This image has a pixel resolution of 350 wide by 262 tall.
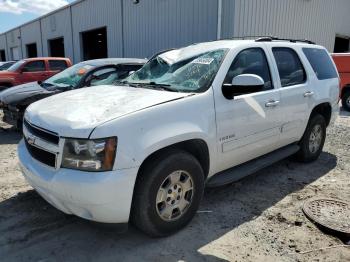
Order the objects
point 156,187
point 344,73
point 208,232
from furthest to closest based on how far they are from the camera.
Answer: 1. point 344,73
2. point 208,232
3. point 156,187

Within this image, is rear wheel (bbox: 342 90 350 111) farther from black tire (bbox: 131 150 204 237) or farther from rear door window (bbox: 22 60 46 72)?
rear door window (bbox: 22 60 46 72)

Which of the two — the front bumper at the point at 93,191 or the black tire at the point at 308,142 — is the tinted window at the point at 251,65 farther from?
the front bumper at the point at 93,191

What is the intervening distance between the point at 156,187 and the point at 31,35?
29992 mm

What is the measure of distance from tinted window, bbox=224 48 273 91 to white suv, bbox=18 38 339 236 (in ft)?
0.04

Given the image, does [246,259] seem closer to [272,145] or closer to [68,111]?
[272,145]

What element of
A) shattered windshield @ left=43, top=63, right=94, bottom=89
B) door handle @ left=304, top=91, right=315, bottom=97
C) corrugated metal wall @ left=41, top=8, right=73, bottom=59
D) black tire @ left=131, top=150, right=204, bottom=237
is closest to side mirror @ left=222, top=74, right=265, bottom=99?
black tire @ left=131, top=150, right=204, bottom=237

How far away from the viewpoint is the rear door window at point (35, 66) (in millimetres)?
11682

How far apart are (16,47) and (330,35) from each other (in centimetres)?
2926

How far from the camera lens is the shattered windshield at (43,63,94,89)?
7.31 metres

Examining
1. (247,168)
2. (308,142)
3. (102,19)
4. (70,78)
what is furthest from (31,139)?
(102,19)

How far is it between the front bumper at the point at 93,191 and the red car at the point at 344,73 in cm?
1087

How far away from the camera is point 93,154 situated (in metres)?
2.70

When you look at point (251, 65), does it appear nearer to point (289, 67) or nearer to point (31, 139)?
point (289, 67)

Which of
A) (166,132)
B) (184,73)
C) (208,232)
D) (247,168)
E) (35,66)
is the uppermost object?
(184,73)
